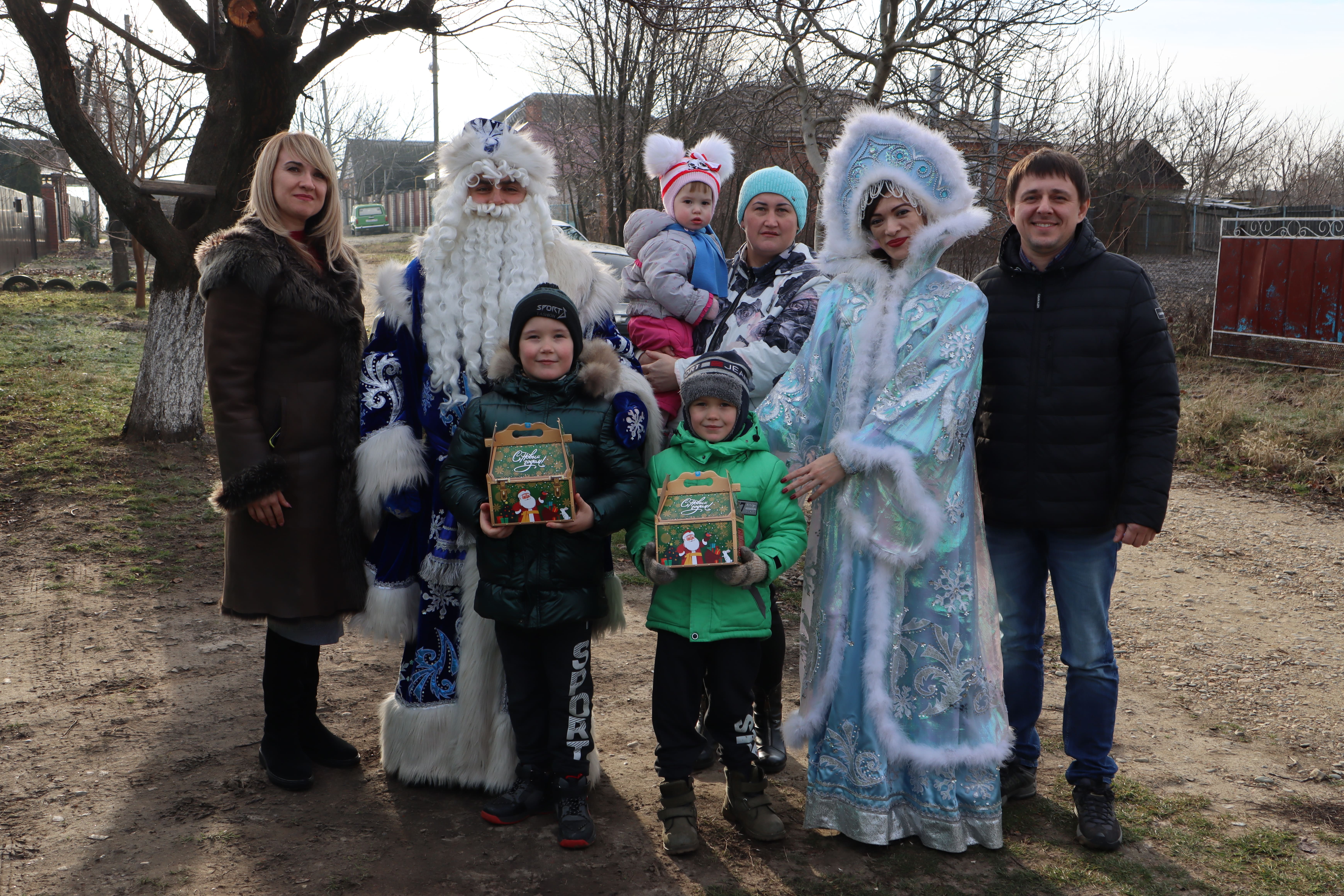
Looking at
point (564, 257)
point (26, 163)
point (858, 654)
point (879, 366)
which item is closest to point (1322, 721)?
point (858, 654)

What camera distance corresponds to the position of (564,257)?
3.29m

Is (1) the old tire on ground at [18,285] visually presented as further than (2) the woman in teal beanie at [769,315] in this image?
Yes

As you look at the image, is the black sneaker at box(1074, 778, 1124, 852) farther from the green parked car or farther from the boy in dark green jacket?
the green parked car

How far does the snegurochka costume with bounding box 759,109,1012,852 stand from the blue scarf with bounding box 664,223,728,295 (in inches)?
33.7

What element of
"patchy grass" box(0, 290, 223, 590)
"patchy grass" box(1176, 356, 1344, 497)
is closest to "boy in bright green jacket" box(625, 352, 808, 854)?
"patchy grass" box(0, 290, 223, 590)

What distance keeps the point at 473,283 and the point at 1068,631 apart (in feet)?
7.26

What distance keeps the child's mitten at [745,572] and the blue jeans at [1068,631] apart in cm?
86

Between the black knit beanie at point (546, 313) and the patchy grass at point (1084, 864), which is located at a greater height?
the black knit beanie at point (546, 313)

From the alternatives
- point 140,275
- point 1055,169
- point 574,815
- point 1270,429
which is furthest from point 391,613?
point 140,275

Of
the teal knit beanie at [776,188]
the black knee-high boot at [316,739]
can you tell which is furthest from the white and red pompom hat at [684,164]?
the black knee-high boot at [316,739]

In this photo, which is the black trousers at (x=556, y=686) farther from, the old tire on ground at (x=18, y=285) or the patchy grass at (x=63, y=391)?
the old tire on ground at (x=18, y=285)

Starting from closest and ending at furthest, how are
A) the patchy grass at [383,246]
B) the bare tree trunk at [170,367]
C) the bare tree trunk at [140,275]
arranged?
the bare tree trunk at [170,367]
the bare tree trunk at [140,275]
the patchy grass at [383,246]

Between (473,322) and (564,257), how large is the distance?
0.38 meters

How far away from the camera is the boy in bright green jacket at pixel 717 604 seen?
2.83m
